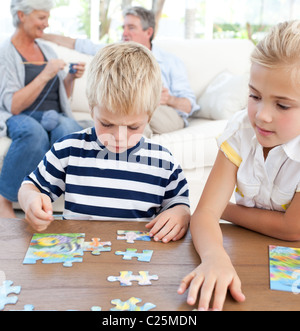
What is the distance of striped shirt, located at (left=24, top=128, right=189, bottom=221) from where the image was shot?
1474mm

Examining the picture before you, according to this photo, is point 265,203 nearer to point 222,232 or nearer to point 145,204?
point 222,232

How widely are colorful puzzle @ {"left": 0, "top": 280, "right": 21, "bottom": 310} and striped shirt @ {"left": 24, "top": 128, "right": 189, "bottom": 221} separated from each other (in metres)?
0.51

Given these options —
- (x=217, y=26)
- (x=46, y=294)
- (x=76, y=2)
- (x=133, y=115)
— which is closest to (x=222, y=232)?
(x=133, y=115)

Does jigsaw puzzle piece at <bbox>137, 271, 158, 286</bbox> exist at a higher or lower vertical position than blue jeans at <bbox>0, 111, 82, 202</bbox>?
higher

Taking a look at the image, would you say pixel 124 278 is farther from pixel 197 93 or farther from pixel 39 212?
pixel 197 93

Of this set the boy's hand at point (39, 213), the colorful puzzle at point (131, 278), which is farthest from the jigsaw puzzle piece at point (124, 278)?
the boy's hand at point (39, 213)

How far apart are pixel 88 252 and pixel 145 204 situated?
39cm

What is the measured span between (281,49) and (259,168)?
34cm

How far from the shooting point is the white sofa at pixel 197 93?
3.04 meters

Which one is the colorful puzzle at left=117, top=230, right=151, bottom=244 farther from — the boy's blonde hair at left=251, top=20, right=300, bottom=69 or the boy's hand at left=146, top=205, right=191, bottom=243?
the boy's blonde hair at left=251, top=20, right=300, bottom=69

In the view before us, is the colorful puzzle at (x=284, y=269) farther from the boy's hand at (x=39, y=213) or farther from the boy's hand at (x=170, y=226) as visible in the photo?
the boy's hand at (x=39, y=213)

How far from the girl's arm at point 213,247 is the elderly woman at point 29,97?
177 cm

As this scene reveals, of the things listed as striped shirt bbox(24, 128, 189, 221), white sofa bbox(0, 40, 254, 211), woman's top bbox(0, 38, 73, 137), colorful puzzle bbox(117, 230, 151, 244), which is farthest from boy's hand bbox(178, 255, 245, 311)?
woman's top bbox(0, 38, 73, 137)

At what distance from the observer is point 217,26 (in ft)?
20.9
